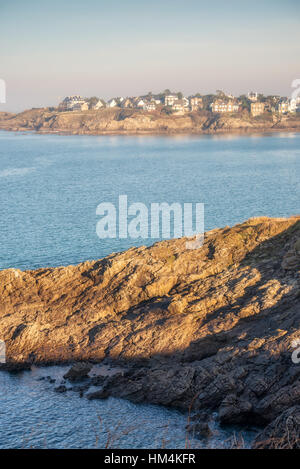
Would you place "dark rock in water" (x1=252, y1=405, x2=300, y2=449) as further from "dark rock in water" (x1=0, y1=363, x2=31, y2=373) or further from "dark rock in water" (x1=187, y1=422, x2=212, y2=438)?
"dark rock in water" (x1=0, y1=363, x2=31, y2=373)

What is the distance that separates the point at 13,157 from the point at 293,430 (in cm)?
11997

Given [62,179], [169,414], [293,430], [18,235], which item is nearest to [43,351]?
[169,414]

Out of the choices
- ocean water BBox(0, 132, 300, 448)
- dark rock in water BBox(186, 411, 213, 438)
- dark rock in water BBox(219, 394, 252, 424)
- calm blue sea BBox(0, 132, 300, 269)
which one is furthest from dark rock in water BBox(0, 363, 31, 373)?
calm blue sea BBox(0, 132, 300, 269)

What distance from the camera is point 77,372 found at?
24.3 metres

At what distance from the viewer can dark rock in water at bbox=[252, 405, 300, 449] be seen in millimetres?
15891

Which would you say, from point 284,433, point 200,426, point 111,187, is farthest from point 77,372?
point 111,187

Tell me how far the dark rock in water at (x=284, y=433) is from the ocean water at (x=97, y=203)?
218 centimetres

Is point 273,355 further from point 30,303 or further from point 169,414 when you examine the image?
point 30,303

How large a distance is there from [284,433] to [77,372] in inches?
417

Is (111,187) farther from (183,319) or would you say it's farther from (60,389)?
(60,389)

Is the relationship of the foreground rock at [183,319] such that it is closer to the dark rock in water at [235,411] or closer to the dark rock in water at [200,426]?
the dark rock in water at [235,411]

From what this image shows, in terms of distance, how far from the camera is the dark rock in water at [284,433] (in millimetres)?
15891

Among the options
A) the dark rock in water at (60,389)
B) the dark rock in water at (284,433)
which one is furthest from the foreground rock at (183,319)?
the dark rock in water at (284,433)

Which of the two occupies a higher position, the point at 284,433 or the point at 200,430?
the point at 284,433
